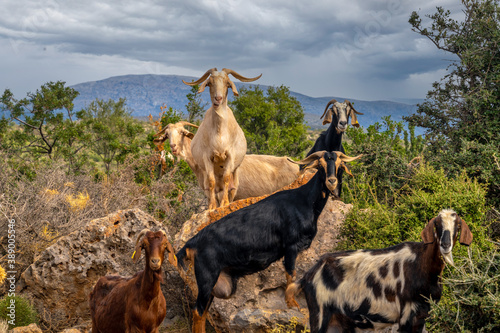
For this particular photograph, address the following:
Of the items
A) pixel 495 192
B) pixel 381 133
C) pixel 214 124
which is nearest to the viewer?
pixel 214 124

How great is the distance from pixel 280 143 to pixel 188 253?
10902 millimetres

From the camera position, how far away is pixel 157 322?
230 inches

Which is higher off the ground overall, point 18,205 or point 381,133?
point 381,133

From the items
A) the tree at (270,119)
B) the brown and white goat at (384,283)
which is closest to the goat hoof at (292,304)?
the brown and white goat at (384,283)

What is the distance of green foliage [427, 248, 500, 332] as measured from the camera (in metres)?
4.74

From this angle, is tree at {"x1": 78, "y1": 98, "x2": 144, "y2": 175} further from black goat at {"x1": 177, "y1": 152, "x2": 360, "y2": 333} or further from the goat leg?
the goat leg

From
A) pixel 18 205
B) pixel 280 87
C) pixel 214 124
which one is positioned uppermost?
pixel 280 87

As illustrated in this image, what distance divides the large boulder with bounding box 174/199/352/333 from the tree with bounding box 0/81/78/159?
10301 millimetres

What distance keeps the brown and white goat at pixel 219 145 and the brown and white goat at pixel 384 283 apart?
3.48 meters

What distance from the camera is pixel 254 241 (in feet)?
21.4

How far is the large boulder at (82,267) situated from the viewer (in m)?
7.86

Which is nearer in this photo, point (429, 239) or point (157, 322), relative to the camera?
point (429, 239)

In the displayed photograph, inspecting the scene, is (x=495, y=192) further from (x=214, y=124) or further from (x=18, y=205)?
(x=18, y=205)

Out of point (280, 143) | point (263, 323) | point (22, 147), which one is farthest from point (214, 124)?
point (22, 147)
